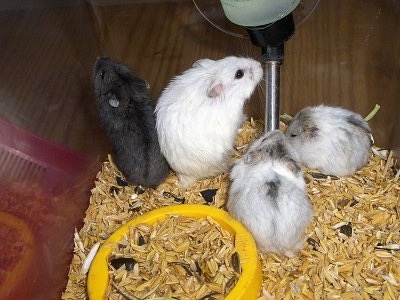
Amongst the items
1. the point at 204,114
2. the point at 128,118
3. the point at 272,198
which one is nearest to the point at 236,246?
the point at 272,198

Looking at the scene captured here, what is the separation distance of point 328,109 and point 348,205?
48 cm

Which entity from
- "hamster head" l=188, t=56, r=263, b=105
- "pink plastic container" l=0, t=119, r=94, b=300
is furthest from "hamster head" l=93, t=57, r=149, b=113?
"pink plastic container" l=0, t=119, r=94, b=300

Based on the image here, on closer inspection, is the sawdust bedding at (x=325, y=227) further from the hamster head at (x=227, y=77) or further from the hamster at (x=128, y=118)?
the hamster head at (x=227, y=77)

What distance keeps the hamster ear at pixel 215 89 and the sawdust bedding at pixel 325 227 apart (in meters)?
0.48

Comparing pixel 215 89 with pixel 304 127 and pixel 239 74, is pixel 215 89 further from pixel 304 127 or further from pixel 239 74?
pixel 304 127

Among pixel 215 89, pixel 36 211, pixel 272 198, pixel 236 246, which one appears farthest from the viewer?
pixel 215 89

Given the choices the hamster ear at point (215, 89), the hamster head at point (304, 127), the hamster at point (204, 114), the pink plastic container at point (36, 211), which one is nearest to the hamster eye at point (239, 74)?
the hamster at point (204, 114)

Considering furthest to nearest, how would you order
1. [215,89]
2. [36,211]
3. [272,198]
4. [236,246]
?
[215,89]
[36,211]
[236,246]
[272,198]

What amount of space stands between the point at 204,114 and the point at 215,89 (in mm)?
129

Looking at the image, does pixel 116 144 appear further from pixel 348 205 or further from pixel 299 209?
pixel 348 205

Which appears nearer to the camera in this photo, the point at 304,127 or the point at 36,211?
the point at 36,211

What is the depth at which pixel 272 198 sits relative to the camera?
2293 millimetres

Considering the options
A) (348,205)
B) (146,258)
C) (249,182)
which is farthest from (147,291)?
(348,205)

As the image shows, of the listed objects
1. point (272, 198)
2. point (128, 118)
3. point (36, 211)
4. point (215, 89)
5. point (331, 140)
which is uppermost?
point (215, 89)
